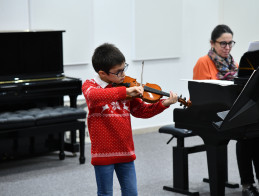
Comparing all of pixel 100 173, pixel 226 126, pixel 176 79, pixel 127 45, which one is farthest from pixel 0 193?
pixel 176 79

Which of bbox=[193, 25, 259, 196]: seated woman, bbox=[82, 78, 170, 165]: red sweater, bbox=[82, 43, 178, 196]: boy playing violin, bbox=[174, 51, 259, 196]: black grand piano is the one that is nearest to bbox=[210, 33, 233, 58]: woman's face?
bbox=[193, 25, 259, 196]: seated woman

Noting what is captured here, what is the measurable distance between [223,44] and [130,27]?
2.29m

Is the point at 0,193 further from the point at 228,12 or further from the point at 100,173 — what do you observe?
the point at 228,12

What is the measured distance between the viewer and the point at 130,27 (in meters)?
6.37

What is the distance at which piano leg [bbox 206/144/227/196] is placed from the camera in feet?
11.7

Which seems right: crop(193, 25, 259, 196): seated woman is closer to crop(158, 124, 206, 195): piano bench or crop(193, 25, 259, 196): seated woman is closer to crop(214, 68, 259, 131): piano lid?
crop(158, 124, 206, 195): piano bench

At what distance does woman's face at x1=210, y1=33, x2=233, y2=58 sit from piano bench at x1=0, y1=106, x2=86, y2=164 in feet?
5.18

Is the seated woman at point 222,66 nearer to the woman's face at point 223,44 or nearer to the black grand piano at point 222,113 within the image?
the woman's face at point 223,44

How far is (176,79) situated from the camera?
6.84m

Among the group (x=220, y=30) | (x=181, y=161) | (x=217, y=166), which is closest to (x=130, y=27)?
(x=220, y=30)

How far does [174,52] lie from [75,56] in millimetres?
1400

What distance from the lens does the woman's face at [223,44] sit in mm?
4219

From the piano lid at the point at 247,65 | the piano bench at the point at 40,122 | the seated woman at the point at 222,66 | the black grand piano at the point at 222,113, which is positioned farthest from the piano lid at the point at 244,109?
the piano bench at the point at 40,122

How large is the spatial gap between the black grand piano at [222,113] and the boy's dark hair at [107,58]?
2.34 ft
